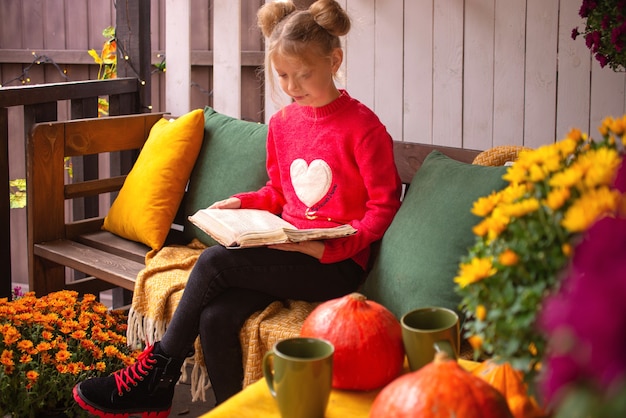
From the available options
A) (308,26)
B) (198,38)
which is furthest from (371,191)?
(198,38)

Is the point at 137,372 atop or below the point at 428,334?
below

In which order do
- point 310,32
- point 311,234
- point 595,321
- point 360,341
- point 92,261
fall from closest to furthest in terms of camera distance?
1. point 595,321
2. point 360,341
3. point 311,234
4. point 310,32
5. point 92,261

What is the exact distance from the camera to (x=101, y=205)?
5.11 metres

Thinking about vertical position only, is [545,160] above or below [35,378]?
above

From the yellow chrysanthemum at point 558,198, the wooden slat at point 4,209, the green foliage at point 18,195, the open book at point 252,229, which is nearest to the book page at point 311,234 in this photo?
the open book at point 252,229

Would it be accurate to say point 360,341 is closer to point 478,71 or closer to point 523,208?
point 523,208

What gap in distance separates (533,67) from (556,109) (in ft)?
0.46

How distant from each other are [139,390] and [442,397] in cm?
128

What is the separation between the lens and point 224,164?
2.82 metres

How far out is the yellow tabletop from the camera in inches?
49.6

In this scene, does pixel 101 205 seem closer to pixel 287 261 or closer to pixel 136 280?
pixel 136 280

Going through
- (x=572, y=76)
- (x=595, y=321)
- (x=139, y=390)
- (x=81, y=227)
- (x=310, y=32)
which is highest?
(x=310, y=32)

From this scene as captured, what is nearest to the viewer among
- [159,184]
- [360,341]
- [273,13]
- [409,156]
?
[360,341]

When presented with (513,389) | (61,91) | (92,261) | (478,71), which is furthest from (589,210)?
(61,91)
